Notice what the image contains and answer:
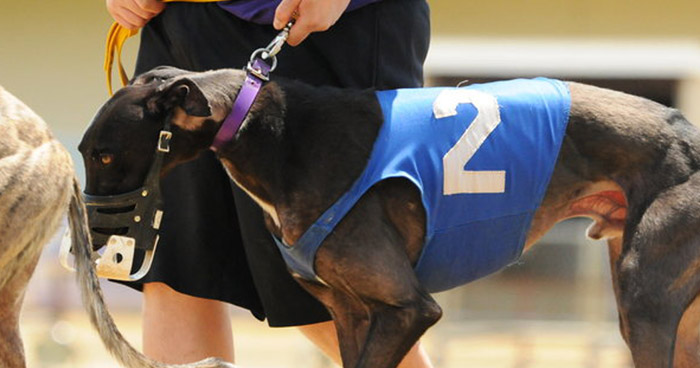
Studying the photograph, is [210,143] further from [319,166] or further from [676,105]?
[676,105]

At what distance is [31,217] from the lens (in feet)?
9.30

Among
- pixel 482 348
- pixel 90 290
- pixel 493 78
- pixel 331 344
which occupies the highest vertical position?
pixel 90 290

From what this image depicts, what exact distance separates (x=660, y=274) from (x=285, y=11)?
117cm

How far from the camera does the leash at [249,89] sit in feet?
10.5

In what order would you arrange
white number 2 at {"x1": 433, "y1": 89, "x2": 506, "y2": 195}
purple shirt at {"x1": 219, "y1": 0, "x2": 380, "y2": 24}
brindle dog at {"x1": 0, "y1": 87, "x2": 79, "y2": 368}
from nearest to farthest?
1. brindle dog at {"x1": 0, "y1": 87, "x2": 79, "y2": 368}
2. white number 2 at {"x1": 433, "y1": 89, "x2": 506, "y2": 195}
3. purple shirt at {"x1": 219, "y1": 0, "x2": 380, "y2": 24}

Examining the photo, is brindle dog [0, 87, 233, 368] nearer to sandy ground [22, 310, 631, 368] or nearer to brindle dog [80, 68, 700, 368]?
brindle dog [80, 68, 700, 368]

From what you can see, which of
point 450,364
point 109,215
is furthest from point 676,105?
point 109,215

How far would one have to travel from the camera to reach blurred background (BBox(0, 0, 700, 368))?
8539 millimetres

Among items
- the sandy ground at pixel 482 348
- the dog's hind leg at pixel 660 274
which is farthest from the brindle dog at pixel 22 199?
the sandy ground at pixel 482 348

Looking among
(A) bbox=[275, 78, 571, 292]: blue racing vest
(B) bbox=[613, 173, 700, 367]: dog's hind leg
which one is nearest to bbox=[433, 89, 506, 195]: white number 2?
(A) bbox=[275, 78, 571, 292]: blue racing vest

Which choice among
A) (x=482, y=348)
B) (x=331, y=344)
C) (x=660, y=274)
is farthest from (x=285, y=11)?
(x=482, y=348)

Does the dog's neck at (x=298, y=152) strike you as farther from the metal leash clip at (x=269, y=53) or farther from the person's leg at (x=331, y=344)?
the person's leg at (x=331, y=344)

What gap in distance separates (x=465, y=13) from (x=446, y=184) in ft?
26.5

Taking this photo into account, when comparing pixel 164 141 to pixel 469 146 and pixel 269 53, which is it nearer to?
pixel 269 53
